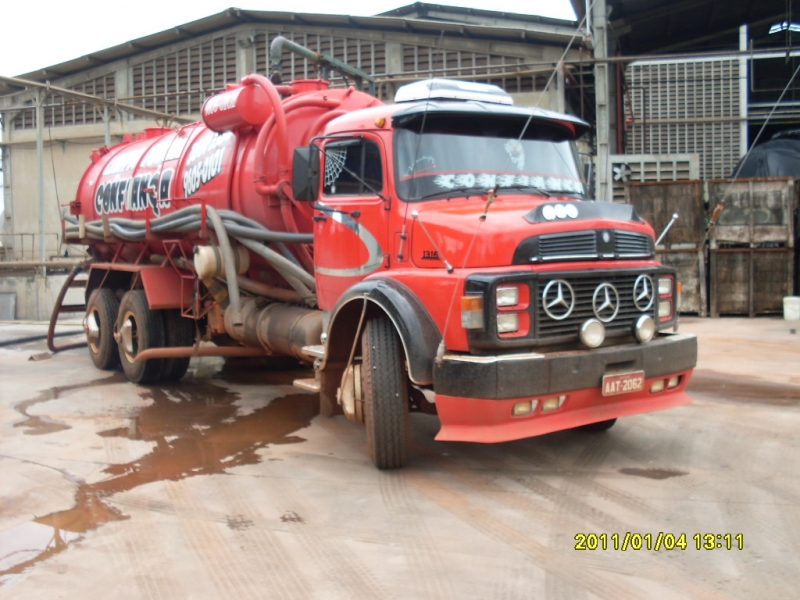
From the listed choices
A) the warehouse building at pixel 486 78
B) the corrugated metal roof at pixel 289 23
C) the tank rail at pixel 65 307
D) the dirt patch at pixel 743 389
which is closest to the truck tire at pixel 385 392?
the dirt patch at pixel 743 389

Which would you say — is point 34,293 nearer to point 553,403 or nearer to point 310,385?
point 310,385

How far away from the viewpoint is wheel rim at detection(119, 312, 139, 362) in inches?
365

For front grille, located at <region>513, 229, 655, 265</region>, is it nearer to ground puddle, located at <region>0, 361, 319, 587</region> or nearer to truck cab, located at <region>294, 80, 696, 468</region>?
truck cab, located at <region>294, 80, 696, 468</region>

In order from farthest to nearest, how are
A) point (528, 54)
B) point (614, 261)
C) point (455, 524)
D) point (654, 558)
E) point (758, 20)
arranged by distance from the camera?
point (758, 20), point (528, 54), point (614, 261), point (455, 524), point (654, 558)

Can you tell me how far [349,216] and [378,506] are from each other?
2225 mm

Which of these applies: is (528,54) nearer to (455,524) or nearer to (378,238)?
(378,238)

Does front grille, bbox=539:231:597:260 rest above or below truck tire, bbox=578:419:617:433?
above

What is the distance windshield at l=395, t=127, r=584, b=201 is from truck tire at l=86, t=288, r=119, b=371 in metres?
5.85

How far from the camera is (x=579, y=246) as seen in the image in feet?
16.4

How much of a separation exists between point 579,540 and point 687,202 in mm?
11198

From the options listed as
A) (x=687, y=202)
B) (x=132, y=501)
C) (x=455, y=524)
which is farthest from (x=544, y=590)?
(x=687, y=202)

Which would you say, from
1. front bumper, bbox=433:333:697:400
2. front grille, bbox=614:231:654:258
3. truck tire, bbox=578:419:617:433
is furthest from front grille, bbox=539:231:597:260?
truck tire, bbox=578:419:617:433

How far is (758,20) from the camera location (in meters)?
21.4
